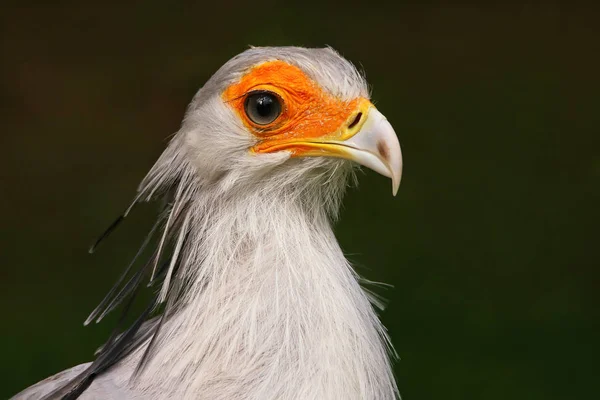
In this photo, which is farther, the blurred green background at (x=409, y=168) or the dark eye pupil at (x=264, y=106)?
the blurred green background at (x=409, y=168)

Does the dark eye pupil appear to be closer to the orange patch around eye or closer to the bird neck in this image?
the orange patch around eye

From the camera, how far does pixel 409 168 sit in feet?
19.0

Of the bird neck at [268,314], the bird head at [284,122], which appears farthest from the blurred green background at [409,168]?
the bird head at [284,122]

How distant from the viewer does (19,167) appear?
19.2 ft

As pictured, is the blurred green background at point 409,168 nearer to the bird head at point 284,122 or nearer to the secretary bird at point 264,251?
the secretary bird at point 264,251

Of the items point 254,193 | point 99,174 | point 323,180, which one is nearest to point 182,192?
point 254,193

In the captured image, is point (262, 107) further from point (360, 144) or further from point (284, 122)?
point (360, 144)

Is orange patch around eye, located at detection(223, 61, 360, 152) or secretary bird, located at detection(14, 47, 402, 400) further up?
orange patch around eye, located at detection(223, 61, 360, 152)

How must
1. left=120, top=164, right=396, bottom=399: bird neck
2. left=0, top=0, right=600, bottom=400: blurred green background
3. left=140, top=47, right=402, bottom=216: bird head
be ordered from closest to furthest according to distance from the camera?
left=120, top=164, right=396, bottom=399: bird neck, left=140, top=47, right=402, bottom=216: bird head, left=0, top=0, right=600, bottom=400: blurred green background

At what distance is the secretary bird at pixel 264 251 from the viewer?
2018 mm

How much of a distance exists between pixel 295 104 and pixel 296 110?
0.01 metres

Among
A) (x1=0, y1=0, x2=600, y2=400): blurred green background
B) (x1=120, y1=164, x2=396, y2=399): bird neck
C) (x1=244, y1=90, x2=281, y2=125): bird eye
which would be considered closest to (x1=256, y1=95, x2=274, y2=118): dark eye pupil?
(x1=244, y1=90, x2=281, y2=125): bird eye

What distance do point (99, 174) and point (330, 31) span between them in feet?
6.33

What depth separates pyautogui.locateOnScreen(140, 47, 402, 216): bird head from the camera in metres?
2.10
